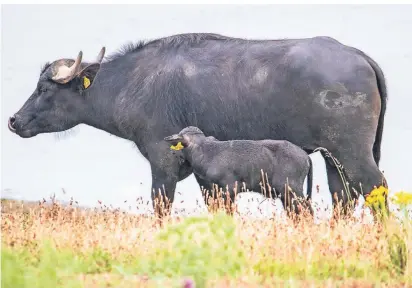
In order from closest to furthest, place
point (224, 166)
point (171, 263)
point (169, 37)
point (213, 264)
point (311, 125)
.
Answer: point (213, 264), point (171, 263), point (224, 166), point (311, 125), point (169, 37)

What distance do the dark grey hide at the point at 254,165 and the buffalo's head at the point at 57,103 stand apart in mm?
2441

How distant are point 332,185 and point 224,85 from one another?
2275mm

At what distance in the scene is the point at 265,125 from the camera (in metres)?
12.5

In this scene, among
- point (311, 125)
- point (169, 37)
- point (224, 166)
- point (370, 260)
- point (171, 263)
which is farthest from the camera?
point (169, 37)

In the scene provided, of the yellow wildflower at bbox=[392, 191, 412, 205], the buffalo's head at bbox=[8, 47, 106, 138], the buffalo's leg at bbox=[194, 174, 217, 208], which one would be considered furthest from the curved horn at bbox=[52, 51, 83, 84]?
the yellow wildflower at bbox=[392, 191, 412, 205]

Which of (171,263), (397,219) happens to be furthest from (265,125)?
(171,263)

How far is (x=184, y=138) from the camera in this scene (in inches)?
470

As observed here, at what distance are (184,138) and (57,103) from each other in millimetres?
2766

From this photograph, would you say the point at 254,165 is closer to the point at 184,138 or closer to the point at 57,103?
the point at 184,138

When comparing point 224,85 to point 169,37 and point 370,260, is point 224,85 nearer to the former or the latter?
point 169,37

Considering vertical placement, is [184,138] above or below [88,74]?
below

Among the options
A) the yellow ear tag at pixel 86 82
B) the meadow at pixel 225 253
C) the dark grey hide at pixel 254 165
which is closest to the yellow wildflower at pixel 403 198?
the meadow at pixel 225 253

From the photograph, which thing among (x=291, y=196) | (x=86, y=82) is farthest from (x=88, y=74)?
(x=291, y=196)

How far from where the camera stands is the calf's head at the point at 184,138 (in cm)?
1186
